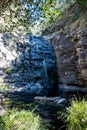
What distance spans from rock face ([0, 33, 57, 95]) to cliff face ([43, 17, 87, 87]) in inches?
48.3

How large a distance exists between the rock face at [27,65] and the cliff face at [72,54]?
1.23 meters

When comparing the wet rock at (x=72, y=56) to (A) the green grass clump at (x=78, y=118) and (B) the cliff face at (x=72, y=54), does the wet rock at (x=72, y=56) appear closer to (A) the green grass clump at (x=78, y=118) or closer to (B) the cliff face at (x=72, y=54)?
(B) the cliff face at (x=72, y=54)

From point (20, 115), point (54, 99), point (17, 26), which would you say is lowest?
point (54, 99)

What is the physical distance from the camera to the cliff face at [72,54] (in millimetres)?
18109

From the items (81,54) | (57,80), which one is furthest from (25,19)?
(57,80)

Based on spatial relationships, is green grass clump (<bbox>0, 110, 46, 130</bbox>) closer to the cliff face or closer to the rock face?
the cliff face

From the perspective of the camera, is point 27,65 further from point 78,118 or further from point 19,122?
point 78,118

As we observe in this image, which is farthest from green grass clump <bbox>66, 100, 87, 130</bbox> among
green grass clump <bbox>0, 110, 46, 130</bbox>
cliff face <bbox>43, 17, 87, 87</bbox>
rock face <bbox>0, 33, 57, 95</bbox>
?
rock face <bbox>0, 33, 57, 95</bbox>

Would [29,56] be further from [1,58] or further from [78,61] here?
[78,61]

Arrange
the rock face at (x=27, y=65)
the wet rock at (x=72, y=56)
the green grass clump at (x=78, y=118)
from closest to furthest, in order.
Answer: the green grass clump at (x=78, y=118)
the wet rock at (x=72, y=56)
the rock face at (x=27, y=65)

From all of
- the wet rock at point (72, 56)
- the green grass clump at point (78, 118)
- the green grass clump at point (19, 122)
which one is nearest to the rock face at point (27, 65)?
the wet rock at point (72, 56)

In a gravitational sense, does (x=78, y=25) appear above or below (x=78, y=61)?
above

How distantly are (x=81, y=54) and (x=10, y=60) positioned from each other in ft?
23.7

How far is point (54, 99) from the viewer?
17906mm
